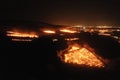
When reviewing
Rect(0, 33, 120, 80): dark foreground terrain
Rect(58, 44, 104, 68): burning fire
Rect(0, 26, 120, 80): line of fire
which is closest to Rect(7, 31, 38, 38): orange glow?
Rect(0, 26, 120, 80): line of fire

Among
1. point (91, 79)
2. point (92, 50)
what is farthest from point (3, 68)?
point (92, 50)

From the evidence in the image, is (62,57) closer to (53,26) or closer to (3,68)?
(3,68)

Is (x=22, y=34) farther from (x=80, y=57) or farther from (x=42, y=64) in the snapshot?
(x=80, y=57)

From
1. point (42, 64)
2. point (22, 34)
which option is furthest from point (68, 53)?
point (22, 34)

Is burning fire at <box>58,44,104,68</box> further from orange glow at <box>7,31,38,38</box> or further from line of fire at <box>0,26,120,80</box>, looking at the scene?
orange glow at <box>7,31,38,38</box>

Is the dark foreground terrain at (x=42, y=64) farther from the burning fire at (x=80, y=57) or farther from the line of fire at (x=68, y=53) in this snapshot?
the burning fire at (x=80, y=57)

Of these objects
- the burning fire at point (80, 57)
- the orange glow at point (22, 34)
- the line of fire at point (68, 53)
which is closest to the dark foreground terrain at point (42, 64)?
the line of fire at point (68, 53)

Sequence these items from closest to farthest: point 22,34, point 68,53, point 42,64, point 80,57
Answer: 1. point 42,64
2. point 80,57
3. point 68,53
4. point 22,34
